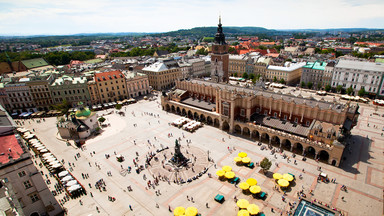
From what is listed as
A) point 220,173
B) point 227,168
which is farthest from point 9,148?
point 227,168

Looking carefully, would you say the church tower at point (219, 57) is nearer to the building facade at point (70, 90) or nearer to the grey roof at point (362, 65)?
the grey roof at point (362, 65)

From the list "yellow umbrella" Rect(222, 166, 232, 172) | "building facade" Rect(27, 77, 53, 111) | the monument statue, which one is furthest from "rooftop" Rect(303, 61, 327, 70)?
"building facade" Rect(27, 77, 53, 111)

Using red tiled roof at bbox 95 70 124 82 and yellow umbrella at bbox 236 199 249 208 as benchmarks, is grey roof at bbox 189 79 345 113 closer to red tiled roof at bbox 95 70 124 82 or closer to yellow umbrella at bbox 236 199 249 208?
yellow umbrella at bbox 236 199 249 208

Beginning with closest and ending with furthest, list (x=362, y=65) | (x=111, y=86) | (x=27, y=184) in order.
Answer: (x=27, y=184) < (x=362, y=65) < (x=111, y=86)

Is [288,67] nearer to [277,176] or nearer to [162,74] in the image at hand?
[162,74]

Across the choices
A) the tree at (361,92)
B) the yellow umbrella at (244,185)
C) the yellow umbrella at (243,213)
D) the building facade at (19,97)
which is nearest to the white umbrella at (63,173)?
the yellow umbrella at (243,213)
